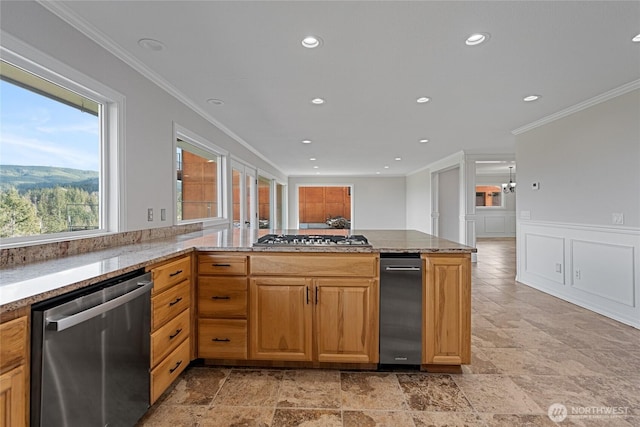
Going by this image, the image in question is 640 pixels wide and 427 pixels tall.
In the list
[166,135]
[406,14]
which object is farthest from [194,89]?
[406,14]


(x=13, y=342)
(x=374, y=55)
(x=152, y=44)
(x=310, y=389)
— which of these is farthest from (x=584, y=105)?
(x=13, y=342)

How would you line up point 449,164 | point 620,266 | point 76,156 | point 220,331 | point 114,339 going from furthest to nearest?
point 449,164 < point 620,266 < point 220,331 < point 76,156 < point 114,339

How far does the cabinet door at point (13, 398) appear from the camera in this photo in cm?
96

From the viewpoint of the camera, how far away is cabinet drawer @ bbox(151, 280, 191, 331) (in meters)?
1.75

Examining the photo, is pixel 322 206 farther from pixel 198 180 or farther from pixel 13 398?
pixel 13 398

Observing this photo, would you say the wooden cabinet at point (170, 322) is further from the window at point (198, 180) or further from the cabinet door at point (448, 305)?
the cabinet door at point (448, 305)

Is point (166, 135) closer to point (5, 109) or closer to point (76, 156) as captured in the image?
point (76, 156)

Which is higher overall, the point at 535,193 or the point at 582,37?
the point at 582,37

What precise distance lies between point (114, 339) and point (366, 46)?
228 centimetres

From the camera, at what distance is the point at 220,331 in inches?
87.6

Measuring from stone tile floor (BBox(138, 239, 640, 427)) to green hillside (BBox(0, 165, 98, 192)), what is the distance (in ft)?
4.68

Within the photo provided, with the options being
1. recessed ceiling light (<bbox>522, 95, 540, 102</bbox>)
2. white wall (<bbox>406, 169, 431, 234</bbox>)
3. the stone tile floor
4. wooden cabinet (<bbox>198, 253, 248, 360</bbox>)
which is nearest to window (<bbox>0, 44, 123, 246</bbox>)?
wooden cabinet (<bbox>198, 253, 248, 360</bbox>)

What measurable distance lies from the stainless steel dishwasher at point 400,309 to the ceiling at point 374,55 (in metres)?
1.49

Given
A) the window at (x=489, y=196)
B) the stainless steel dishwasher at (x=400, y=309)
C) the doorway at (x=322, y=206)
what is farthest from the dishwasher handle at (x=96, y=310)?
the window at (x=489, y=196)
